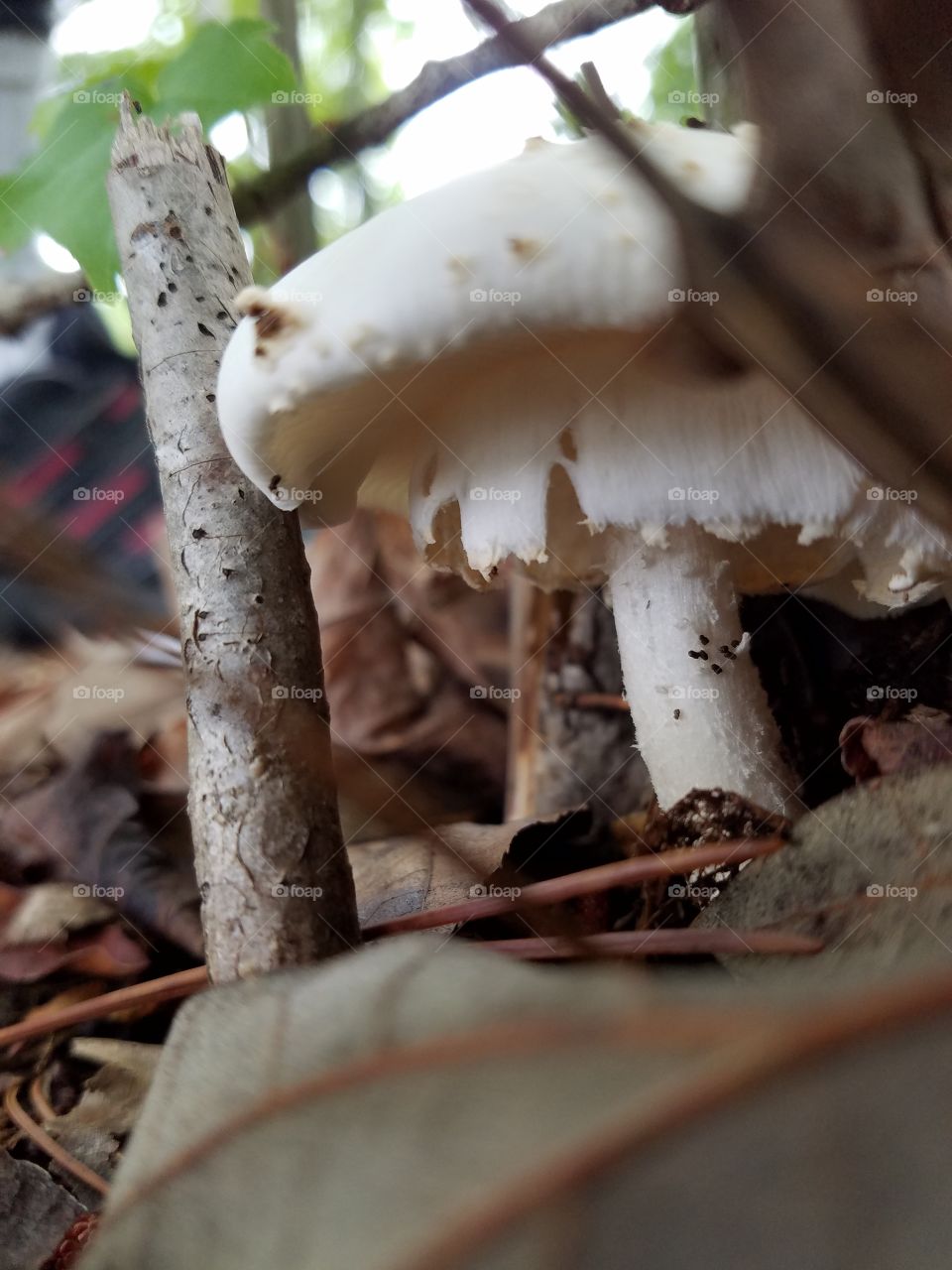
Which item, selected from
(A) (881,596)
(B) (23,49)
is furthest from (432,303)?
(B) (23,49)

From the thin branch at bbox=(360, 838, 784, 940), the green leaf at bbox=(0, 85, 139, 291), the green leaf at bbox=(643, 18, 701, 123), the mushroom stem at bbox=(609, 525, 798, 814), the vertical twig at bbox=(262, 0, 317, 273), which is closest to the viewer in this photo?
the thin branch at bbox=(360, 838, 784, 940)

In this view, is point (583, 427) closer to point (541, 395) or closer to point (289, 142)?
point (541, 395)

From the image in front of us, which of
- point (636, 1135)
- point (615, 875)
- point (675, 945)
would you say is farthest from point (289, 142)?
point (636, 1135)

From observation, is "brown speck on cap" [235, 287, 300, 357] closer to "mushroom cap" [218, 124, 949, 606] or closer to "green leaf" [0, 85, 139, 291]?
"mushroom cap" [218, 124, 949, 606]

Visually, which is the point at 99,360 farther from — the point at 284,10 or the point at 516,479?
Answer: the point at 516,479

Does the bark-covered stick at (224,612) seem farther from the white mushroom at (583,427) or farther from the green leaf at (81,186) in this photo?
the green leaf at (81,186)

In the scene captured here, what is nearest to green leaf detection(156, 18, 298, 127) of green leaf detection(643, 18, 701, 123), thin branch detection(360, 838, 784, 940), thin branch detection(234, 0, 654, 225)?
thin branch detection(234, 0, 654, 225)
